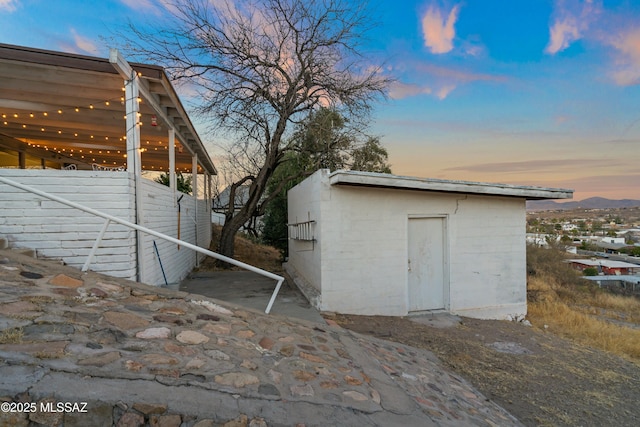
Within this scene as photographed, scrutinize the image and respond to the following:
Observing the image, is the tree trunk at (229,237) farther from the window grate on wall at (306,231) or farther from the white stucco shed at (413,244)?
the white stucco shed at (413,244)

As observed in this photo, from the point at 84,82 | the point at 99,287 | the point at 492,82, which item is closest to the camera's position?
the point at 99,287

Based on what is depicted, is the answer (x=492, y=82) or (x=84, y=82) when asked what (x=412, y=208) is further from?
(x=492, y=82)

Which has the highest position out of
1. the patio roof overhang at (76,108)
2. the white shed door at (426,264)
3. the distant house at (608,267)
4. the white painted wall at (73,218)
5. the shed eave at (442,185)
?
the patio roof overhang at (76,108)

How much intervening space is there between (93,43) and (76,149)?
4.62m

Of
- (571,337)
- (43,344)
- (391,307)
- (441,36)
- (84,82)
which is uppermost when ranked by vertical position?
(441,36)

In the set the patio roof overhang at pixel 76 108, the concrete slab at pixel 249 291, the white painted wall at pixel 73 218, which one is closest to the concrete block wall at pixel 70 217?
the white painted wall at pixel 73 218

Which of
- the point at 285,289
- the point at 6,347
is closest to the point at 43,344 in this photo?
the point at 6,347

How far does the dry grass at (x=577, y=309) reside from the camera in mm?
7090

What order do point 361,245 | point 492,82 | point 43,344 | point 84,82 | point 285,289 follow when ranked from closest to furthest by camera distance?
point 43,344 < point 84,82 < point 361,245 < point 285,289 < point 492,82

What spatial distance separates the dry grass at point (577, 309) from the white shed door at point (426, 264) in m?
2.72

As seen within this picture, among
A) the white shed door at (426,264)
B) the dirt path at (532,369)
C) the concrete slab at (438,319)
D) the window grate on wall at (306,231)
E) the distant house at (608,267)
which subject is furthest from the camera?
the distant house at (608,267)

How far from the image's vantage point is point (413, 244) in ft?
23.9

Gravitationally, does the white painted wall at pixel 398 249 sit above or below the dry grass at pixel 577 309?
above

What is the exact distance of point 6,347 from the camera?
1909 millimetres
